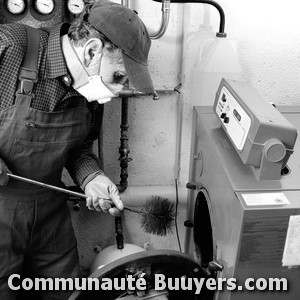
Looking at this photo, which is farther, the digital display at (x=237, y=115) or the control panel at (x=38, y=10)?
the control panel at (x=38, y=10)

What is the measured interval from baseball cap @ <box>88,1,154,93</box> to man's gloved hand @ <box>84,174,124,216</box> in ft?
1.19

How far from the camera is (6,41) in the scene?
3.80 ft

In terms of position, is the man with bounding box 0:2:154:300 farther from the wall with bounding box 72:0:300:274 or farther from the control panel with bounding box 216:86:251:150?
the wall with bounding box 72:0:300:274

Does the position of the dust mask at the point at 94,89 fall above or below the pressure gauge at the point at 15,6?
below

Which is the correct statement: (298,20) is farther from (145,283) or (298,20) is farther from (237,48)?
(145,283)

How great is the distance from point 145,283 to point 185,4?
3.19 ft

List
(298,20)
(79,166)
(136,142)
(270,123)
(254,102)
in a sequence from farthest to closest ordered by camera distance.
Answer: (136,142) → (298,20) → (79,166) → (254,102) → (270,123)

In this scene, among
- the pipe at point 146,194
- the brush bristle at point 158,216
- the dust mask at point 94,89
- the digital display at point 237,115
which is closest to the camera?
the digital display at point 237,115

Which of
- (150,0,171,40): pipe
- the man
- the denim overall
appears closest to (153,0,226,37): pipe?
(150,0,171,40): pipe

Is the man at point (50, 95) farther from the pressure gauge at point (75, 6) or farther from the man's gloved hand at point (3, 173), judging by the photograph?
the pressure gauge at point (75, 6)

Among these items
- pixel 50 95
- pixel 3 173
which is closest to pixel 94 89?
pixel 50 95

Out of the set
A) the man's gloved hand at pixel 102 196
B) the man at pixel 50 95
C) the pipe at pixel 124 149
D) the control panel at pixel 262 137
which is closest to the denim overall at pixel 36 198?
the man at pixel 50 95

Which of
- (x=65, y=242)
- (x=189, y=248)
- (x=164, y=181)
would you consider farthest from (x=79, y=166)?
(x=189, y=248)

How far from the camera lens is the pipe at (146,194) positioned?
5.80ft
